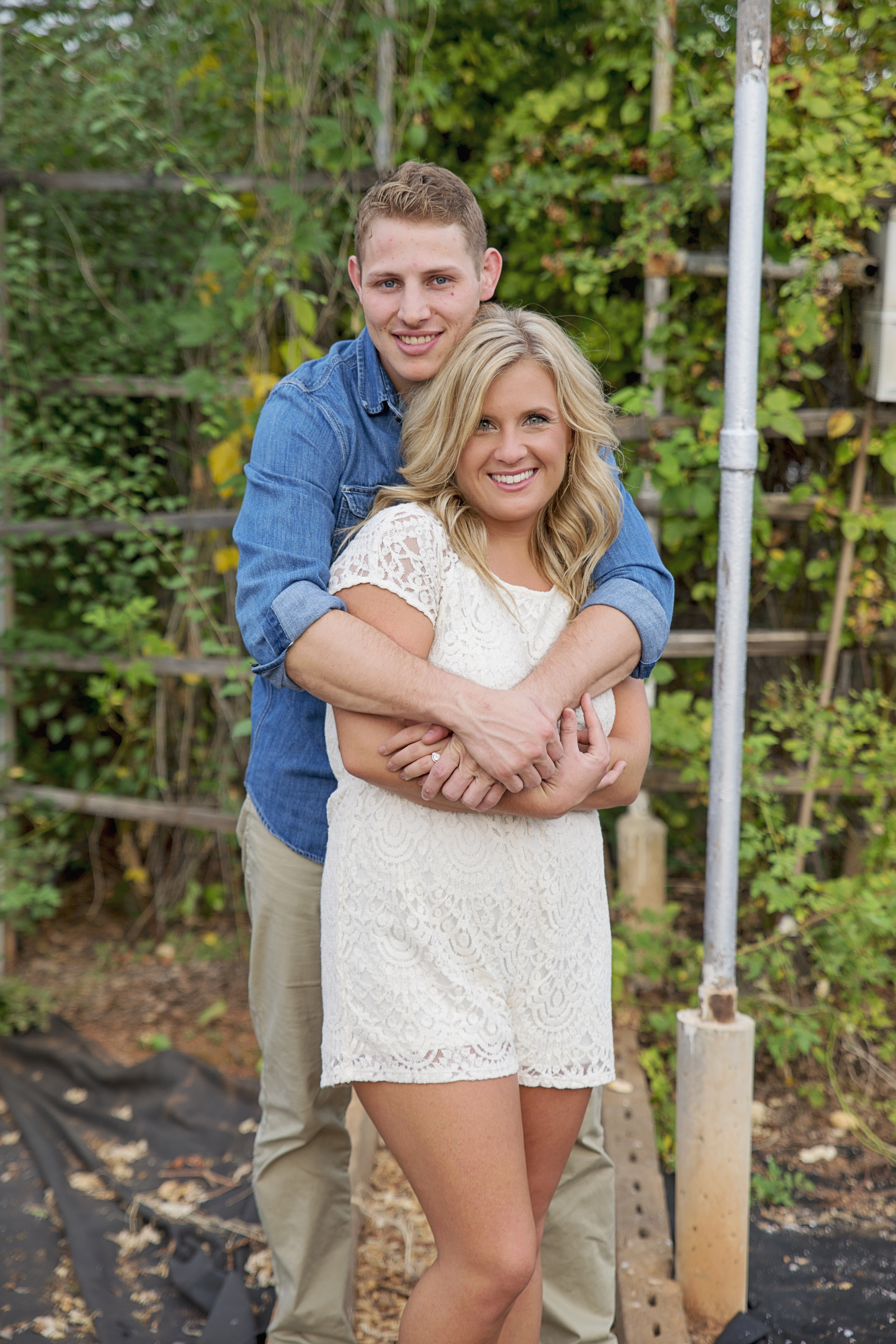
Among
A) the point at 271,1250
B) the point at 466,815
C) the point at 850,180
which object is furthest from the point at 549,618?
the point at 850,180

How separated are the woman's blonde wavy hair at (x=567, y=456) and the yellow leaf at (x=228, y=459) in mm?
1626

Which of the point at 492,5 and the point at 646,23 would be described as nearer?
the point at 646,23

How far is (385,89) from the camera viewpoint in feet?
9.95

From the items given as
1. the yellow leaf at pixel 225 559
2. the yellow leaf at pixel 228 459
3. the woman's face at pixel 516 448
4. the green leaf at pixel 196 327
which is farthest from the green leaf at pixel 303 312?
the woman's face at pixel 516 448

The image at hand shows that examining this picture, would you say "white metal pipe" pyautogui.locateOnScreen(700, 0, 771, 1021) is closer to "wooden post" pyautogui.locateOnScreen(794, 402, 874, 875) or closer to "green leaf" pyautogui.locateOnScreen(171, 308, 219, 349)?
"wooden post" pyautogui.locateOnScreen(794, 402, 874, 875)

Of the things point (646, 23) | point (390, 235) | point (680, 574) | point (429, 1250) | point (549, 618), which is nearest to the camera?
point (549, 618)

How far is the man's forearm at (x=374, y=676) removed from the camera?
142cm

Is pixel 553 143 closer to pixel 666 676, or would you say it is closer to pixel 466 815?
pixel 666 676

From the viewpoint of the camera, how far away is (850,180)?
2725 mm

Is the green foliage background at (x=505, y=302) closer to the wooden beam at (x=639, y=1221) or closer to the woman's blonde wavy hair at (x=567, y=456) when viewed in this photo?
the wooden beam at (x=639, y=1221)

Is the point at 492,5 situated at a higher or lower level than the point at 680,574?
higher

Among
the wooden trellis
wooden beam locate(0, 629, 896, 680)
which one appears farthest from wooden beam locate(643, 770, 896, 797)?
wooden beam locate(0, 629, 896, 680)

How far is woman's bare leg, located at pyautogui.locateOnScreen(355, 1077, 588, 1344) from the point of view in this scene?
1.38 meters

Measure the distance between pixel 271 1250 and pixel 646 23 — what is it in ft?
10.0
